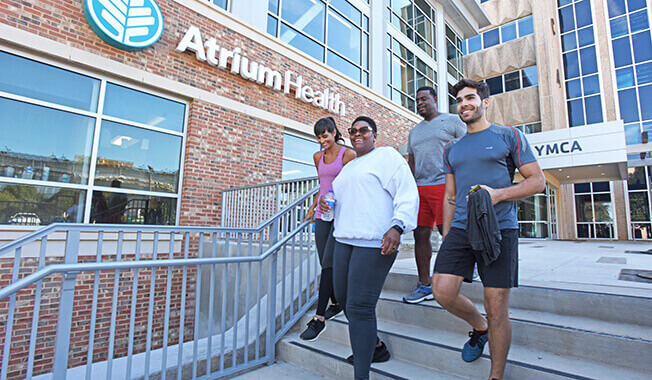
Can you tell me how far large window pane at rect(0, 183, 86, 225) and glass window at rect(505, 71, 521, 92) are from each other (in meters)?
20.7

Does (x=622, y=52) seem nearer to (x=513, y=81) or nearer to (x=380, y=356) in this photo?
(x=513, y=81)

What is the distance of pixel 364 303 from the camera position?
1956mm

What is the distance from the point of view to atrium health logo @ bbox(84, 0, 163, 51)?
204 inches

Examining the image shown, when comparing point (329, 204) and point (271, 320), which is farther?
point (271, 320)

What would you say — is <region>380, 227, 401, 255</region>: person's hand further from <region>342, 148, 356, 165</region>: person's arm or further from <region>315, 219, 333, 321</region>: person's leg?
<region>342, 148, 356, 165</region>: person's arm

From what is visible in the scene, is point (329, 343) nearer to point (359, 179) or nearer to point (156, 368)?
point (156, 368)

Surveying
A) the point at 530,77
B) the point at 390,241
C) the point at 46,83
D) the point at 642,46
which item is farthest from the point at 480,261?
the point at 642,46

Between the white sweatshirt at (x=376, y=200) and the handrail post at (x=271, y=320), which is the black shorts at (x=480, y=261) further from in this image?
the handrail post at (x=271, y=320)

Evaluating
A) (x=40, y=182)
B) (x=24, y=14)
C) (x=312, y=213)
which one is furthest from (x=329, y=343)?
(x=24, y=14)

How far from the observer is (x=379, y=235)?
2.02 meters

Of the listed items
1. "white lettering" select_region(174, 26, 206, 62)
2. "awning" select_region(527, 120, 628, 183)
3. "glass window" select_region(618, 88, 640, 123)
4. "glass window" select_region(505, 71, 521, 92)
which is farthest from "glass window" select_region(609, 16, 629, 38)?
"white lettering" select_region(174, 26, 206, 62)

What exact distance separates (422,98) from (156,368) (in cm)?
295

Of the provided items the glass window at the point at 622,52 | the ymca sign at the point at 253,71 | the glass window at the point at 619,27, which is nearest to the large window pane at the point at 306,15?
the ymca sign at the point at 253,71

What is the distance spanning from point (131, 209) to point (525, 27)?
2182cm
